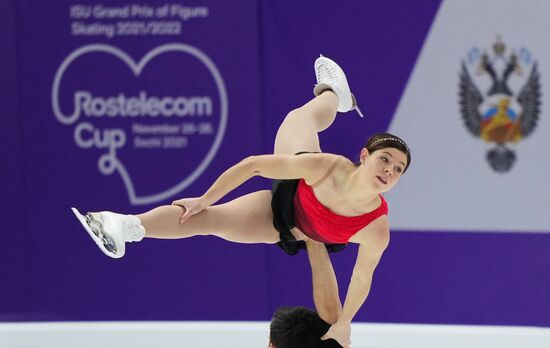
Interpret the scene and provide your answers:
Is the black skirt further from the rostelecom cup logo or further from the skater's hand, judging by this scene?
the rostelecom cup logo

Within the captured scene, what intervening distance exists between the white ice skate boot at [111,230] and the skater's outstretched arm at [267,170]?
27 cm

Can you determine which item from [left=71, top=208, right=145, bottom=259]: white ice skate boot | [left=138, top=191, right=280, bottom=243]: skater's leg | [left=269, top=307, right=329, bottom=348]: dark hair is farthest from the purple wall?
[left=269, top=307, right=329, bottom=348]: dark hair

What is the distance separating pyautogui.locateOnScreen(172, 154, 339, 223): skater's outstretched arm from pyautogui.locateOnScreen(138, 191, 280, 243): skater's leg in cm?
5

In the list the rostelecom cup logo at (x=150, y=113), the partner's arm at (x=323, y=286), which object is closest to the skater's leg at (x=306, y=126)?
the partner's arm at (x=323, y=286)

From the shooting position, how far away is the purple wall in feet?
20.0

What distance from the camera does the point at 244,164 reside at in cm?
439

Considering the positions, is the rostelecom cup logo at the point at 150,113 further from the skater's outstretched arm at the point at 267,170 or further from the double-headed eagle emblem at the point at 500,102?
the skater's outstretched arm at the point at 267,170

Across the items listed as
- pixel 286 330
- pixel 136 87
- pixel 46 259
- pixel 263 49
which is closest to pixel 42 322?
pixel 46 259

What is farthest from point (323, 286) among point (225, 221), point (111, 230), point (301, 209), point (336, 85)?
point (336, 85)

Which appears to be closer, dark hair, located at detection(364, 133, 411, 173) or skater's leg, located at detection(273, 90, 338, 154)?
dark hair, located at detection(364, 133, 411, 173)

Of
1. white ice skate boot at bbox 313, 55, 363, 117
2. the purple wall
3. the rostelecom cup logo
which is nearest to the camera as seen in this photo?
white ice skate boot at bbox 313, 55, 363, 117

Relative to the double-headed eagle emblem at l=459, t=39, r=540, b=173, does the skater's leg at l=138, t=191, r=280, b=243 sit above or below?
below

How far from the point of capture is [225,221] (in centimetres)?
461

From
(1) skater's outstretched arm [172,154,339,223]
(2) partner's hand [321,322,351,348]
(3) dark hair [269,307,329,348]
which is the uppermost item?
(1) skater's outstretched arm [172,154,339,223]
